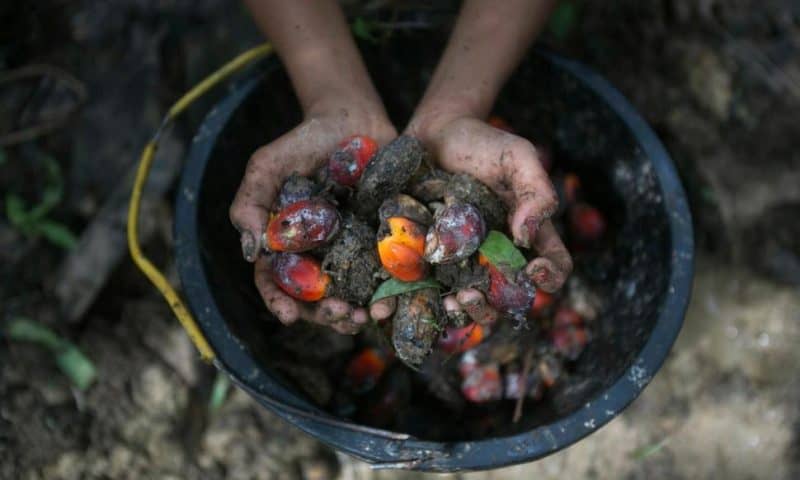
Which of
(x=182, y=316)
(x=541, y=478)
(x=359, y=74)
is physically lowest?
(x=541, y=478)

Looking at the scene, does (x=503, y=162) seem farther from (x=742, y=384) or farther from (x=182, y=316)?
(x=742, y=384)

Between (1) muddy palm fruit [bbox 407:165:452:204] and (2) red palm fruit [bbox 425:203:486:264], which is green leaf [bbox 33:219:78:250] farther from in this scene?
(2) red palm fruit [bbox 425:203:486:264]

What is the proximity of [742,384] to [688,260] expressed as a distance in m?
0.90

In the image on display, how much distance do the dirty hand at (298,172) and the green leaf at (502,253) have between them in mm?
331

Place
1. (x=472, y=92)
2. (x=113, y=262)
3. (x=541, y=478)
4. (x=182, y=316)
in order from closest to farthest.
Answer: (x=182, y=316)
(x=472, y=92)
(x=541, y=478)
(x=113, y=262)

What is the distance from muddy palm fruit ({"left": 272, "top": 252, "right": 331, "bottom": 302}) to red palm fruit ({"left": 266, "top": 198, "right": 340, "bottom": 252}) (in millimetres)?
42

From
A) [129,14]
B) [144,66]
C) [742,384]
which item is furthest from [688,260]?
[129,14]

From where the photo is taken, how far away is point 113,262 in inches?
98.0

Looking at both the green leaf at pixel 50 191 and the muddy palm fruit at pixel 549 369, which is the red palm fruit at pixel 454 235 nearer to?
the muddy palm fruit at pixel 549 369

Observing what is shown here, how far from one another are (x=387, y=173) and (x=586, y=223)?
80 centimetres

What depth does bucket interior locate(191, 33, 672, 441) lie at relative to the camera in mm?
1874

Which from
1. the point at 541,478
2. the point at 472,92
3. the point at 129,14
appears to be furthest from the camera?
the point at 129,14

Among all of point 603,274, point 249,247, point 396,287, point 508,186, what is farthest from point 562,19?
point 249,247

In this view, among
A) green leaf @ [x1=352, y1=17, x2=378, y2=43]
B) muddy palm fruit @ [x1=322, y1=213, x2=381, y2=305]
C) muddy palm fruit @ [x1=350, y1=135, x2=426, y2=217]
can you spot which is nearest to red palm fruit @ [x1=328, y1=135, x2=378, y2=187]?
muddy palm fruit @ [x1=350, y1=135, x2=426, y2=217]
